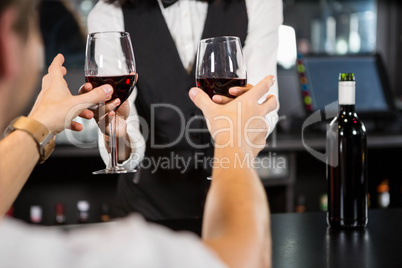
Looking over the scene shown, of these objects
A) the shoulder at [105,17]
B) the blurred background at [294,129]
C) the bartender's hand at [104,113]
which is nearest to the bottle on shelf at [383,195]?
the blurred background at [294,129]

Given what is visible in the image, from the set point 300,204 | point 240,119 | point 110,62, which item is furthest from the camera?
point 300,204

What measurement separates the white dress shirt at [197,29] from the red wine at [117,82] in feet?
1.30

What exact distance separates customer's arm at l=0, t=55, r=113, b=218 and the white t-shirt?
1.46ft

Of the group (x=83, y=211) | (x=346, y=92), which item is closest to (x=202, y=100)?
(x=346, y=92)

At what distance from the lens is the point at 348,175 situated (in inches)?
42.8

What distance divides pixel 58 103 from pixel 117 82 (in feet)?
0.50

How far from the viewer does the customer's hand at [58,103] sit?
0.93 metres

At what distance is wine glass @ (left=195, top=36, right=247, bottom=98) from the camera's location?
1095 millimetres

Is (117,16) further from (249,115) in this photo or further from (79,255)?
(79,255)

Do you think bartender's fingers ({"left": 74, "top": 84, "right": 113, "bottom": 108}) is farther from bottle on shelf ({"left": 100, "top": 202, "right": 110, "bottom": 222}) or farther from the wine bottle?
bottle on shelf ({"left": 100, "top": 202, "right": 110, "bottom": 222})

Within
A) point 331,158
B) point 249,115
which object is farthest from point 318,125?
point 249,115

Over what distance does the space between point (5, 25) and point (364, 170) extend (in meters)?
0.87

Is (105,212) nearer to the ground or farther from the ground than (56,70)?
nearer to the ground

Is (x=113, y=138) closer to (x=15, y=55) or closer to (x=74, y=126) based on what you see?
(x=74, y=126)
